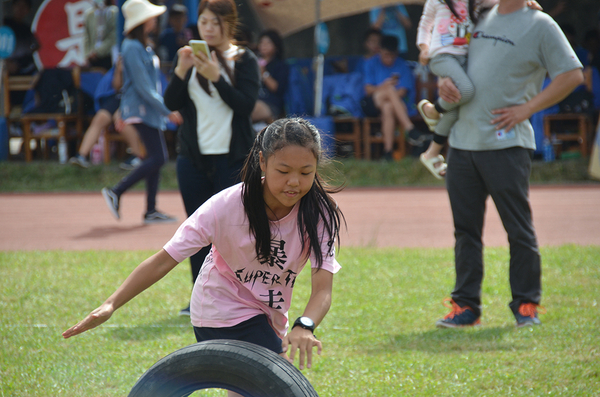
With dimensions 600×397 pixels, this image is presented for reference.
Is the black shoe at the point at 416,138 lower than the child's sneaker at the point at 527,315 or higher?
higher

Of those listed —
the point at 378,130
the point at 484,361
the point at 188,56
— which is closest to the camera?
the point at 484,361

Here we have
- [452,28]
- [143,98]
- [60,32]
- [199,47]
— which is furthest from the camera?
[60,32]

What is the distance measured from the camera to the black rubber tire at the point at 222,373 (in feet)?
6.99

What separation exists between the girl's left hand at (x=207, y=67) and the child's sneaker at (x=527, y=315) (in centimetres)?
234

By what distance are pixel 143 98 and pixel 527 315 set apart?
4.98m

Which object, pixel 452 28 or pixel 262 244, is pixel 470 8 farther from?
pixel 262 244

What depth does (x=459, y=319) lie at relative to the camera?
4258 millimetres

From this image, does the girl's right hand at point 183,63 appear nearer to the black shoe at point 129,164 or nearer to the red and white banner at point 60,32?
the black shoe at point 129,164

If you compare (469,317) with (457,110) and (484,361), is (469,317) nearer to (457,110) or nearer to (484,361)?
(484,361)

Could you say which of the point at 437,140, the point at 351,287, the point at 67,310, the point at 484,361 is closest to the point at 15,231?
the point at 67,310

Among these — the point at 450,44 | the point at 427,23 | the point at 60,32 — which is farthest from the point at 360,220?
the point at 60,32

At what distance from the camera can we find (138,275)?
237 cm

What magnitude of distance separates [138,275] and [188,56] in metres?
2.21

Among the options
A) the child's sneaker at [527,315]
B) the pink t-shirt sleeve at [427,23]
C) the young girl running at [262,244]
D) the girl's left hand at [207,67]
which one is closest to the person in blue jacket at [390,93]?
the pink t-shirt sleeve at [427,23]
